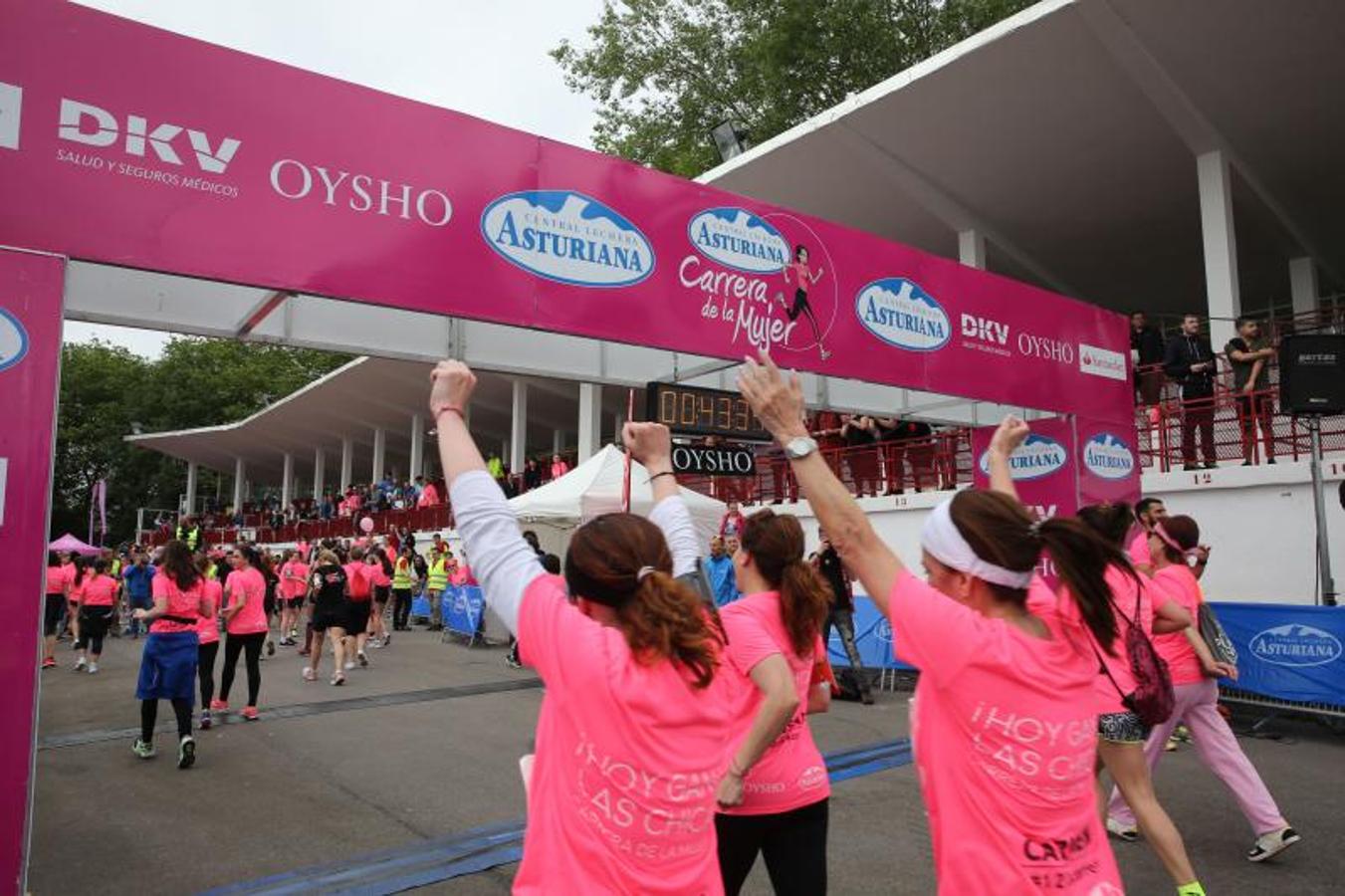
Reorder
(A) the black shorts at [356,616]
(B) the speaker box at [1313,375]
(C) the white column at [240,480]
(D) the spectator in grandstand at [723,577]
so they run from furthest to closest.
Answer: (C) the white column at [240,480], (A) the black shorts at [356,616], (D) the spectator in grandstand at [723,577], (B) the speaker box at [1313,375]

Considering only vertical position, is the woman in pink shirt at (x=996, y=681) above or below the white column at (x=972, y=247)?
below

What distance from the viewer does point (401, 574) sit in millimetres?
18531

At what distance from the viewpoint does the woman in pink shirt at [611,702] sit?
176cm

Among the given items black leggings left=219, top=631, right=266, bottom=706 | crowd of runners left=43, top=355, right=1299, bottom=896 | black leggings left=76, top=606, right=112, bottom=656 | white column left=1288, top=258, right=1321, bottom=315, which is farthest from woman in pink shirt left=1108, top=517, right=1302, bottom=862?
white column left=1288, top=258, right=1321, bottom=315

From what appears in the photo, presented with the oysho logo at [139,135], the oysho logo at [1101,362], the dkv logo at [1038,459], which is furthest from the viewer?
the oysho logo at [1101,362]

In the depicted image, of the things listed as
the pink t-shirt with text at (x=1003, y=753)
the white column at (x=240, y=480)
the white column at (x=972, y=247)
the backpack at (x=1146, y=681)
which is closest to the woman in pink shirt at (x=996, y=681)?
the pink t-shirt with text at (x=1003, y=753)

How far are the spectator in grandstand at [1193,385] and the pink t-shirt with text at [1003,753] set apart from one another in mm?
11616

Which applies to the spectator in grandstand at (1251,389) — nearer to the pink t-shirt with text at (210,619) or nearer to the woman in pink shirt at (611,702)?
the woman in pink shirt at (611,702)

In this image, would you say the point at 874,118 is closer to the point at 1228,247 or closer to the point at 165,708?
A: the point at 1228,247

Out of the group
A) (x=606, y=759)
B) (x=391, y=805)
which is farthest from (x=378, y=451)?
(x=606, y=759)

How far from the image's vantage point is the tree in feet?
92.0

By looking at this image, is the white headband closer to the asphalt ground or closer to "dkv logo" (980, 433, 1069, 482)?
the asphalt ground

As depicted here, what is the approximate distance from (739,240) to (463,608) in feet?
38.0

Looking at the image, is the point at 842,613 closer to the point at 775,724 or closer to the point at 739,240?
the point at 739,240
